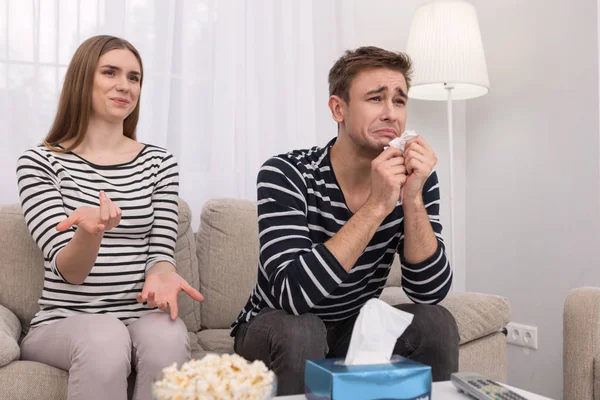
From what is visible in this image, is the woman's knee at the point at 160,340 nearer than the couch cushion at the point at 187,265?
Yes

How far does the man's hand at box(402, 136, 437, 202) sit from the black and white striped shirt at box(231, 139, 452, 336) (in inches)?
6.2

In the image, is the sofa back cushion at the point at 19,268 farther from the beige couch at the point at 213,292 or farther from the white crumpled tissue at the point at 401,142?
the white crumpled tissue at the point at 401,142

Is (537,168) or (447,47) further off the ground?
(447,47)

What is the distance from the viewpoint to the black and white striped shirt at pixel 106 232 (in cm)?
162

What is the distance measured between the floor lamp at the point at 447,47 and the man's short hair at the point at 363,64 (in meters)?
0.96

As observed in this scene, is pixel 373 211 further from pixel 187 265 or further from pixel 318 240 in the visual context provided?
pixel 187 265

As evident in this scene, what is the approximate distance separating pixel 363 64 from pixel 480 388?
2.90 ft

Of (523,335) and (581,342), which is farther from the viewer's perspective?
(523,335)

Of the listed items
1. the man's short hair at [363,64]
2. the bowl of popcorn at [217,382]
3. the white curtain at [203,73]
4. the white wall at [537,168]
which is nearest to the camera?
the bowl of popcorn at [217,382]

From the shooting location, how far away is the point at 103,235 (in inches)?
65.7

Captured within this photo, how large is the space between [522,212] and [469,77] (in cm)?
64

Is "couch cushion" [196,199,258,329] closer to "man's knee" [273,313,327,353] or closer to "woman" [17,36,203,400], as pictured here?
"woman" [17,36,203,400]

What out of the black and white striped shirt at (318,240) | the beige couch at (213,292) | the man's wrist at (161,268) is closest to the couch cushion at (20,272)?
the beige couch at (213,292)

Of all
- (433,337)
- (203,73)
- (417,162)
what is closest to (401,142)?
(417,162)
